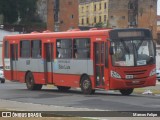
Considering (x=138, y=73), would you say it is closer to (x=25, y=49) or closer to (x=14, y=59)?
(x=25, y=49)

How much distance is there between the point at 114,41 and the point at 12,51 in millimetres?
9508

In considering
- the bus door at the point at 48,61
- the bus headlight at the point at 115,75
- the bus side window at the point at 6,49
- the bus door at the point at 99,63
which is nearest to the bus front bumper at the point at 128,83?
the bus headlight at the point at 115,75

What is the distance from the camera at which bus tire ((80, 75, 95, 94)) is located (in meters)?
24.2

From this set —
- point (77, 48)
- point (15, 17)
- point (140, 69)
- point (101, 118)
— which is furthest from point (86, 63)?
point (15, 17)

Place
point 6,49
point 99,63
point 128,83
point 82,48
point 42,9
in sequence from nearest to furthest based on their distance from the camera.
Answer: point 128,83 → point 99,63 → point 82,48 → point 6,49 → point 42,9

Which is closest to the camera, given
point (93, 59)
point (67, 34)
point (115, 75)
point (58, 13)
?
point (115, 75)

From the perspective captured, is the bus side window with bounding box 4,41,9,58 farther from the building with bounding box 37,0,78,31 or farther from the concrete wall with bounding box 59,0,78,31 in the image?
the concrete wall with bounding box 59,0,78,31

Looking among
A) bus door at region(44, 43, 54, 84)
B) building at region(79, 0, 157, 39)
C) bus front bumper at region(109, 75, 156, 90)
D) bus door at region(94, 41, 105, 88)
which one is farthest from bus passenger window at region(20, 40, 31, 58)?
building at region(79, 0, 157, 39)

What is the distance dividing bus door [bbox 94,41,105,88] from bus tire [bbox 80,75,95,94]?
49 centimetres

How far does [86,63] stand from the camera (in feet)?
80.5

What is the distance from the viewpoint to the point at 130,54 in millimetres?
23219

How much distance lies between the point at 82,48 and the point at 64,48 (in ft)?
5.35

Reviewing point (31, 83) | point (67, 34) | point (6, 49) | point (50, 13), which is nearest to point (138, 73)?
point (67, 34)

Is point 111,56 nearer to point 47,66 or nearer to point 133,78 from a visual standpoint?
point 133,78
